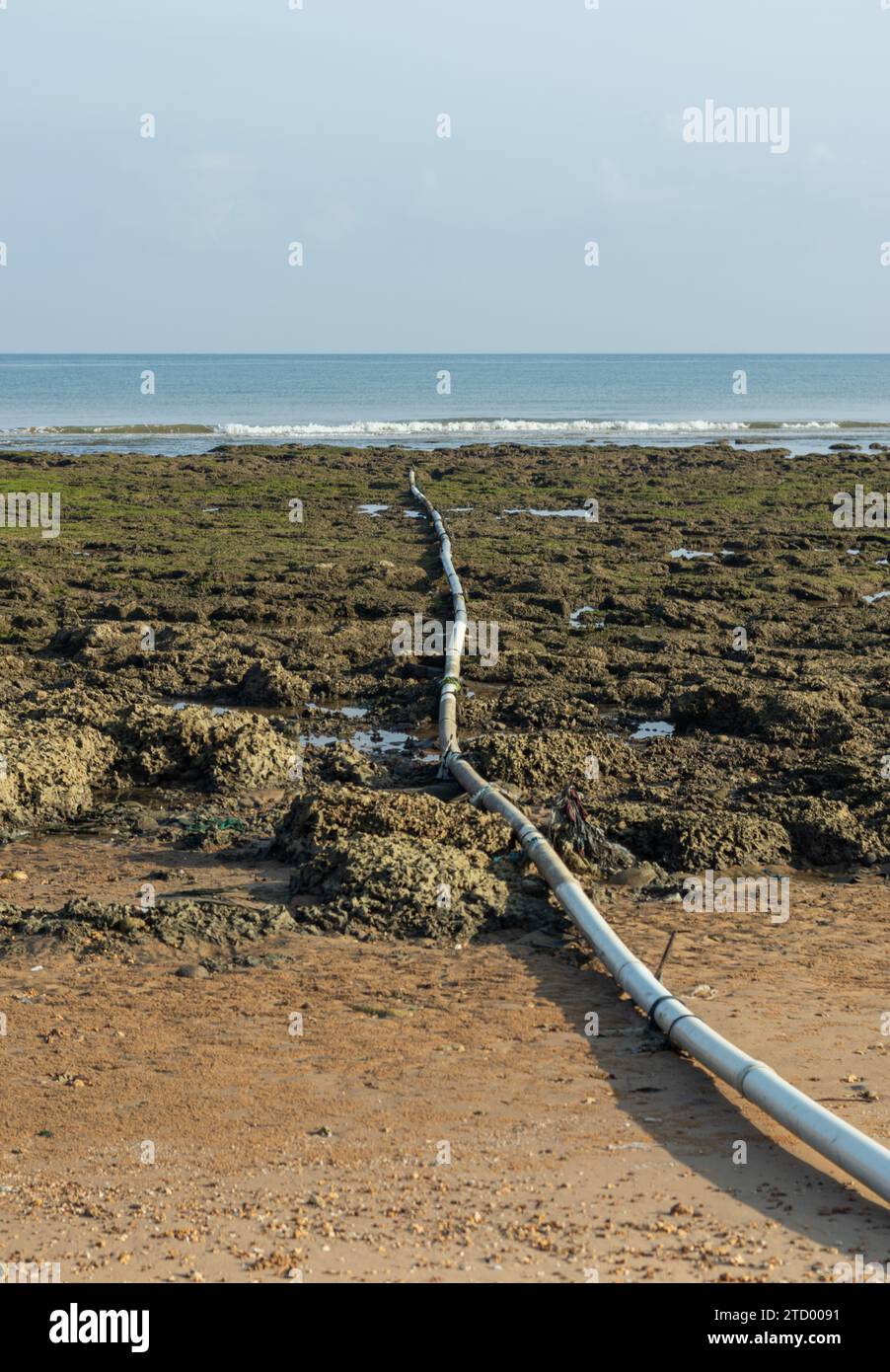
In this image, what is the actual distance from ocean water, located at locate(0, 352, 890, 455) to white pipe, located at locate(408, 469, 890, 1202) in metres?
26.1

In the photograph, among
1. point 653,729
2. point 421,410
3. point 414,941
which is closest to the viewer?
point 414,941

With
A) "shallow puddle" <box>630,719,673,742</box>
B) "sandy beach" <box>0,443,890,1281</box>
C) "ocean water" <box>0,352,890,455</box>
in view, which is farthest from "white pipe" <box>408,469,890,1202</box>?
"ocean water" <box>0,352,890,455</box>

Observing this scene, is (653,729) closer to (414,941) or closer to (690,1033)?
(414,941)

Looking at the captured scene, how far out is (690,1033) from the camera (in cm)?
549

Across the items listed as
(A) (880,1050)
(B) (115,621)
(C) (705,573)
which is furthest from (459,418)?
(A) (880,1050)

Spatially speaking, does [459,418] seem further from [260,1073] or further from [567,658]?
[260,1073]

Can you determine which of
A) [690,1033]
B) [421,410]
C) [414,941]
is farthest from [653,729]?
[421,410]

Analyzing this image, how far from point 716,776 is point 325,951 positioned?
4012 millimetres

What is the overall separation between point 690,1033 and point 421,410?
71022 mm

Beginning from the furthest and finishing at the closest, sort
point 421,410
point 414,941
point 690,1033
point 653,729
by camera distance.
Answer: point 421,410 < point 653,729 < point 414,941 < point 690,1033

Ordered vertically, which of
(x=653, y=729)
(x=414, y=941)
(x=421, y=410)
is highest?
(x=421, y=410)

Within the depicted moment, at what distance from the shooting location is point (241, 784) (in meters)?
9.46

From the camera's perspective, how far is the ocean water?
5347 centimetres

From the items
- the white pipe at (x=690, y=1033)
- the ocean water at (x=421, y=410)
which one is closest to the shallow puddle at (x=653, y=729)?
the white pipe at (x=690, y=1033)
